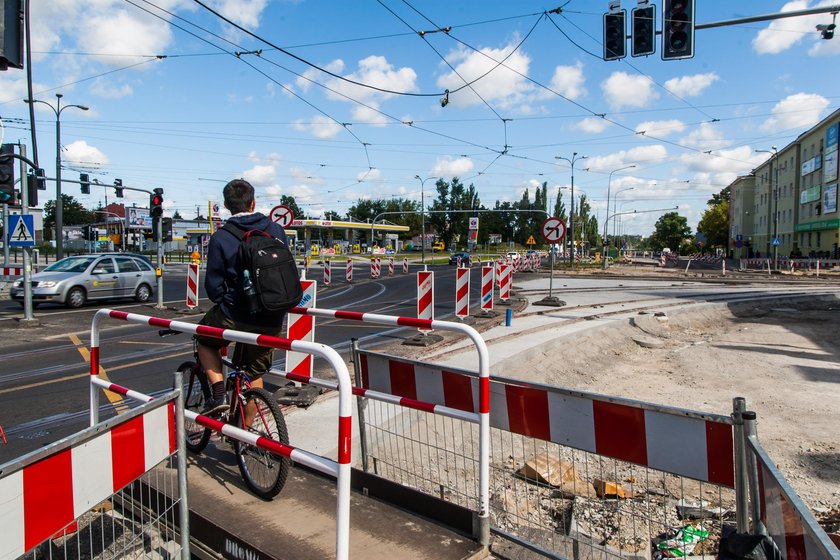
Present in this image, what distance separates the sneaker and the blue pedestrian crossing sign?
1258 centimetres

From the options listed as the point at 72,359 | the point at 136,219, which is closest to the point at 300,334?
the point at 72,359

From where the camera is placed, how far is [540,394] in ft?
11.2

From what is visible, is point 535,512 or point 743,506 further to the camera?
point 535,512

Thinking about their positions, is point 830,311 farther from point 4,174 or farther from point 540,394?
point 4,174

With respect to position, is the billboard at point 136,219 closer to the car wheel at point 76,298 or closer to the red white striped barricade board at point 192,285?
the car wheel at point 76,298

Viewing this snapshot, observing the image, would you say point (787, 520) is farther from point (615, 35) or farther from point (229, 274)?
point (615, 35)

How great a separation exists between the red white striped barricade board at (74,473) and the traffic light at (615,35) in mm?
11491

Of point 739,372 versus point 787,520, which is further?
point 739,372

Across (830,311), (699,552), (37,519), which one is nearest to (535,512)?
(699,552)

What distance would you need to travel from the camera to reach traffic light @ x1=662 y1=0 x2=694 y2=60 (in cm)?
1119

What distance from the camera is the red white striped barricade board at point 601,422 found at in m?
2.76

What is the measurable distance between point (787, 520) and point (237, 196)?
3.77 metres

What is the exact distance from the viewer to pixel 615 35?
38.1ft

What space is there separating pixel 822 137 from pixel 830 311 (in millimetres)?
48914
